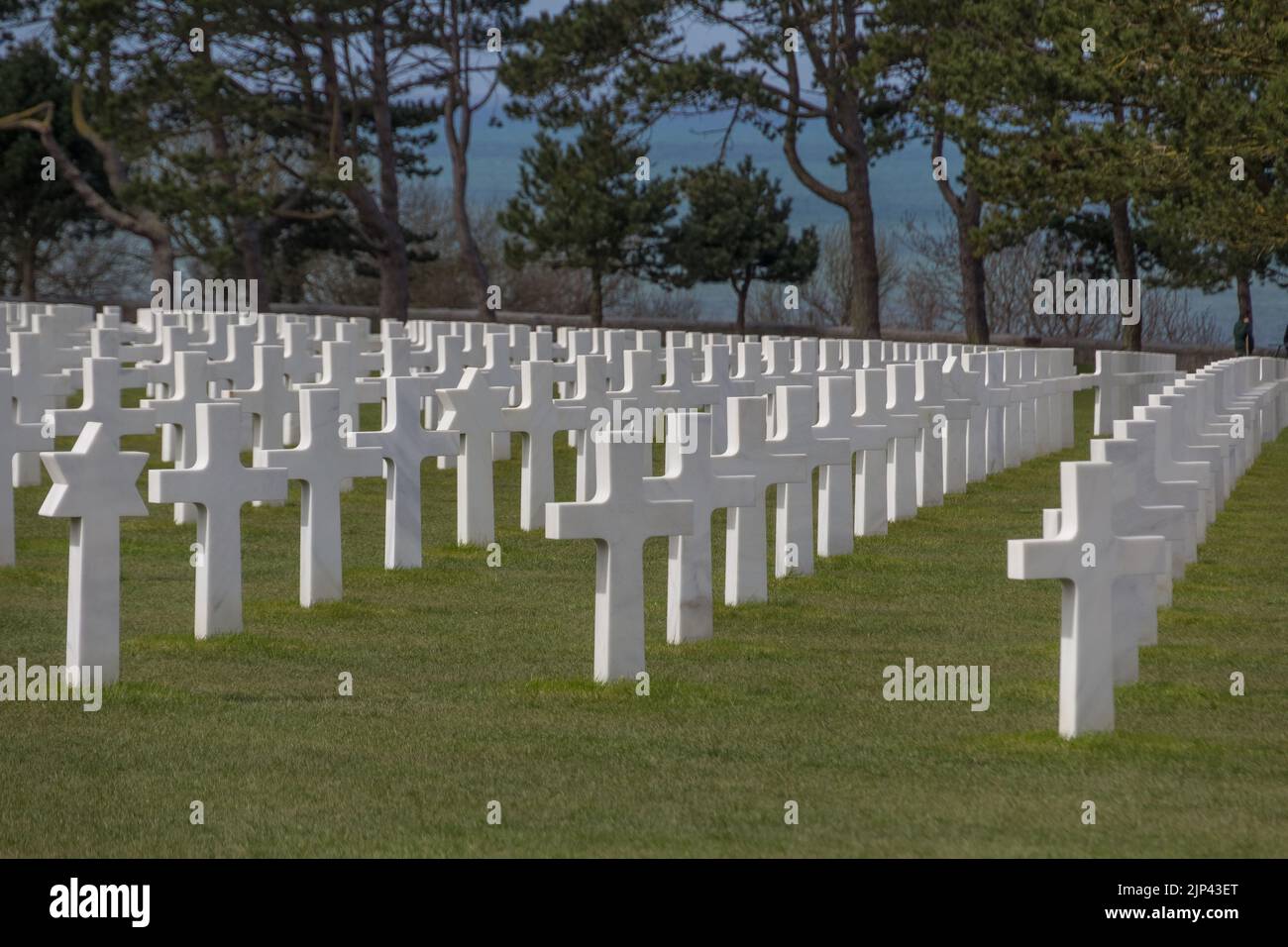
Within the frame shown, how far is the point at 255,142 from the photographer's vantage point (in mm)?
40594

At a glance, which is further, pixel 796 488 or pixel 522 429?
pixel 522 429

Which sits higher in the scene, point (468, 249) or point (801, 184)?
point (801, 184)

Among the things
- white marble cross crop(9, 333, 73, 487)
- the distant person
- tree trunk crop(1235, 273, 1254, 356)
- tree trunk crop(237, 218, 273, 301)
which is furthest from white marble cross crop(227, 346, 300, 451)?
tree trunk crop(237, 218, 273, 301)

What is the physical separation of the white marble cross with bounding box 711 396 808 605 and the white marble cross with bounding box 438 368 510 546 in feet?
8.23

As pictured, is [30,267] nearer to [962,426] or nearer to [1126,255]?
[1126,255]

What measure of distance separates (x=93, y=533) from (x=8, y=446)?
11.2ft

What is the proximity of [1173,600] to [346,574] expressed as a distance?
3.91 m

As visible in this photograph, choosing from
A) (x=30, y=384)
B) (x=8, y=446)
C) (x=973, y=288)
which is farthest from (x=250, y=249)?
(x=8, y=446)

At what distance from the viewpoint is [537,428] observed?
Result: 12297mm

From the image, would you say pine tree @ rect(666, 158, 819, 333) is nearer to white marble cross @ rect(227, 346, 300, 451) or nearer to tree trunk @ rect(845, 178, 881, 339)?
tree trunk @ rect(845, 178, 881, 339)

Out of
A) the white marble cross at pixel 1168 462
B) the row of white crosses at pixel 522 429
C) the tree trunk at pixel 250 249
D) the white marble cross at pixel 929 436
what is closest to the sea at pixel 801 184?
the tree trunk at pixel 250 249

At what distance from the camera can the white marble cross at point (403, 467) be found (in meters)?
10.4
